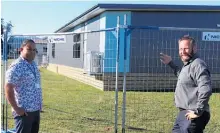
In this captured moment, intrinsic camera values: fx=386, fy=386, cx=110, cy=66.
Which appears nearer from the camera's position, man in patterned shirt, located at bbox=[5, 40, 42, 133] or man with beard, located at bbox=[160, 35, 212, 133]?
man with beard, located at bbox=[160, 35, 212, 133]

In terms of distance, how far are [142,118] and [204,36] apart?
3.71 meters

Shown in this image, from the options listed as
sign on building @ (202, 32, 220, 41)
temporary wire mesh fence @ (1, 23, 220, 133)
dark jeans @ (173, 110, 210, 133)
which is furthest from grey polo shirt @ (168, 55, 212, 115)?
sign on building @ (202, 32, 220, 41)

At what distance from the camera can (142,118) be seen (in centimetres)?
955

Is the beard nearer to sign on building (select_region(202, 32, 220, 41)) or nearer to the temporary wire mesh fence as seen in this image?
the temporary wire mesh fence

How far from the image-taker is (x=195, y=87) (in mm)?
4895

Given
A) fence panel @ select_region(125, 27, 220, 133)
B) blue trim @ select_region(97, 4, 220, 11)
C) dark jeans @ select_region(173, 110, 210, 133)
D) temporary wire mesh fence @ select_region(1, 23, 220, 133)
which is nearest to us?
dark jeans @ select_region(173, 110, 210, 133)

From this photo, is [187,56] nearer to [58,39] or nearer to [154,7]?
[58,39]

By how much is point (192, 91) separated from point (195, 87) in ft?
0.22

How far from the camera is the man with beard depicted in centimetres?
469

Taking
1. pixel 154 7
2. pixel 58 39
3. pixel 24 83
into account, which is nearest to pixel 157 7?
pixel 154 7

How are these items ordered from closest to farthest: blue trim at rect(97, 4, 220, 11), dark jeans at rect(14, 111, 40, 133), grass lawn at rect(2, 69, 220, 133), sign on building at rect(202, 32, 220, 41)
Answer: dark jeans at rect(14, 111, 40, 133), sign on building at rect(202, 32, 220, 41), grass lawn at rect(2, 69, 220, 133), blue trim at rect(97, 4, 220, 11)

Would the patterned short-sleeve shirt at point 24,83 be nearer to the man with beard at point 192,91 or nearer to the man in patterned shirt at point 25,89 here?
the man in patterned shirt at point 25,89

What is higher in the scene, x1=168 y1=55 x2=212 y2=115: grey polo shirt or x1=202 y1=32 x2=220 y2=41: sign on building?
x1=202 y1=32 x2=220 y2=41: sign on building

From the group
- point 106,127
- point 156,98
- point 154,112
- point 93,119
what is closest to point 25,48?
point 106,127
